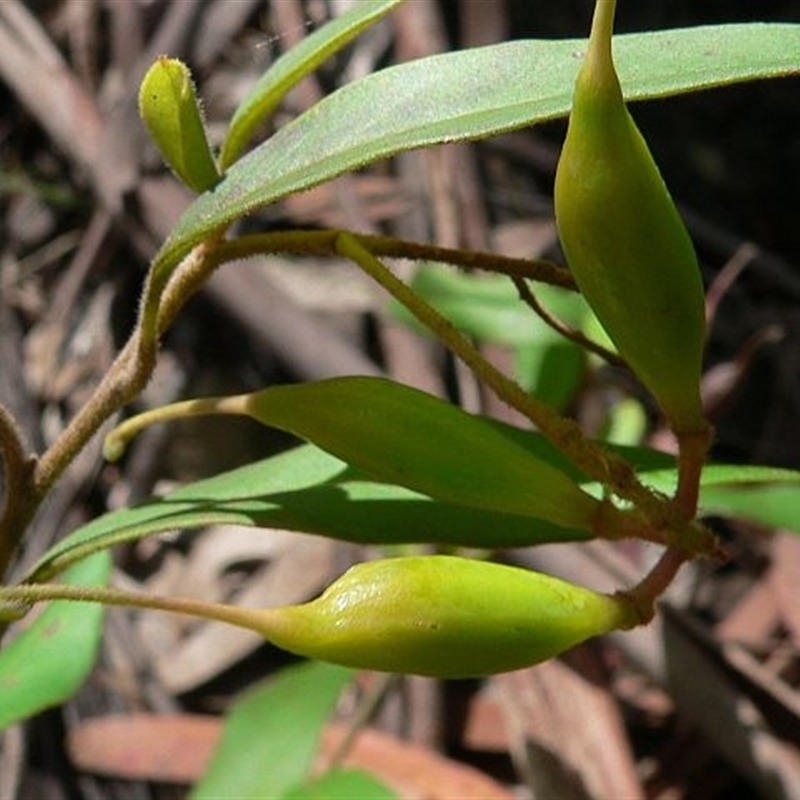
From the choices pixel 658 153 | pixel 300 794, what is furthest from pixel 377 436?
pixel 658 153

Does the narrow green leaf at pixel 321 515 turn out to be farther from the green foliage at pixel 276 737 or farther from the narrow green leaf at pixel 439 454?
the green foliage at pixel 276 737

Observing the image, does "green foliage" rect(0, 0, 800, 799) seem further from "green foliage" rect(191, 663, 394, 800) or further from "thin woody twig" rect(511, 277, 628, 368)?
"green foliage" rect(191, 663, 394, 800)

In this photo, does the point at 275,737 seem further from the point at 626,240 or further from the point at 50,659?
the point at 626,240

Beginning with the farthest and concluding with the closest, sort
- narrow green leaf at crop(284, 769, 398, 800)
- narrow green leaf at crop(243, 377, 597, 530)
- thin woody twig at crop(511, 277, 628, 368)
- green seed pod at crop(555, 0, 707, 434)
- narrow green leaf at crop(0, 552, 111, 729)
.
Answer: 1. narrow green leaf at crop(284, 769, 398, 800)
2. narrow green leaf at crop(0, 552, 111, 729)
3. thin woody twig at crop(511, 277, 628, 368)
4. narrow green leaf at crop(243, 377, 597, 530)
5. green seed pod at crop(555, 0, 707, 434)

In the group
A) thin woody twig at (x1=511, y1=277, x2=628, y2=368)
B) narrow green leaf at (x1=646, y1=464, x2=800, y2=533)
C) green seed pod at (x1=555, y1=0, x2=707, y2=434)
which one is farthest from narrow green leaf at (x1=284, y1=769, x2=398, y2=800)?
green seed pod at (x1=555, y1=0, x2=707, y2=434)

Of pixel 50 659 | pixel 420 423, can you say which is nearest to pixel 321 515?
pixel 420 423

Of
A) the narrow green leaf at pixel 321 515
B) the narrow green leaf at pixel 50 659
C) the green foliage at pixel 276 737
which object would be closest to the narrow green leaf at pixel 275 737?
the green foliage at pixel 276 737
